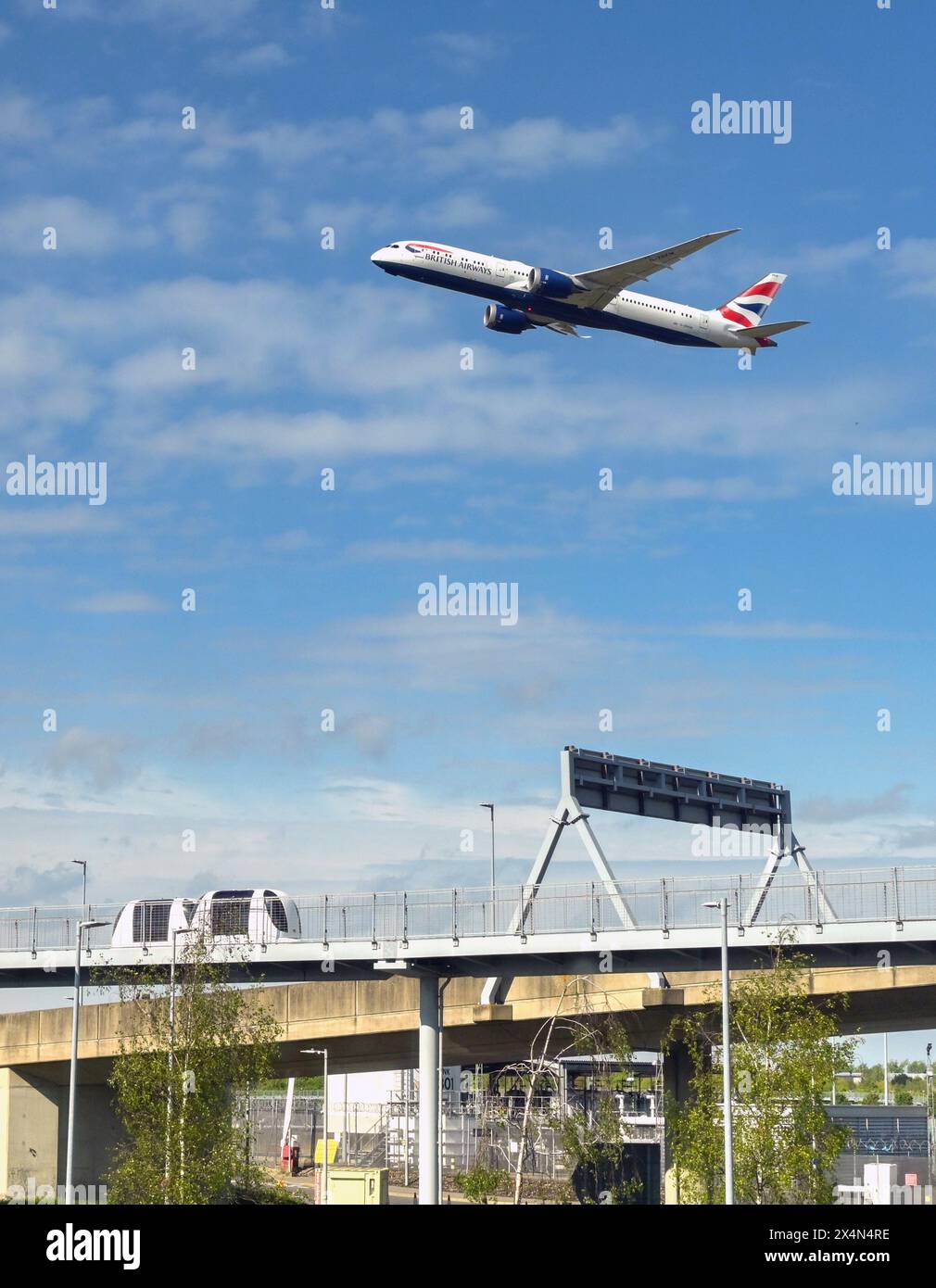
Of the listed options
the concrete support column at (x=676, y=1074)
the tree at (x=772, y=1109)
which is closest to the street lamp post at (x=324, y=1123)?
the concrete support column at (x=676, y=1074)

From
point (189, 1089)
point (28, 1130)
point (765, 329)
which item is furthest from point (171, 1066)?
point (765, 329)

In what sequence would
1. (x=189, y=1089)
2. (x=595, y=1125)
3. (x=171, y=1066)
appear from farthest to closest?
(x=595, y=1125), (x=171, y=1066), (x=189, y=1089)

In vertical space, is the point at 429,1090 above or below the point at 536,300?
below

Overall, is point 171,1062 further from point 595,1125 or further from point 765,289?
point 765,289
